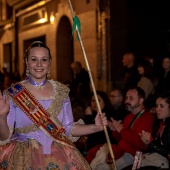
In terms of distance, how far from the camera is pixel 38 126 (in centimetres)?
372

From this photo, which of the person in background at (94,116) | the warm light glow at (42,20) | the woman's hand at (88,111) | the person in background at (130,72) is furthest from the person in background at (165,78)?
the warm light glow at (42,20)

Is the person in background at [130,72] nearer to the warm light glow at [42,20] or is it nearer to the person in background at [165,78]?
the person in background at [165,78]

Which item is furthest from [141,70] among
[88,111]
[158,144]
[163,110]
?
[158,144]

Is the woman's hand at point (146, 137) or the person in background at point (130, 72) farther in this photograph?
the person in background at point (130, 72)

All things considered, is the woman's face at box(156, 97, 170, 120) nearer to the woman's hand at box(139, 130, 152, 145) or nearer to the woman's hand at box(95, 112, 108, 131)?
the woman's hand at box(139, 130, 152, 145)

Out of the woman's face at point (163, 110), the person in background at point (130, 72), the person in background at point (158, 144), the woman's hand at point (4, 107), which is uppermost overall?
the person in background at point (130, 72)

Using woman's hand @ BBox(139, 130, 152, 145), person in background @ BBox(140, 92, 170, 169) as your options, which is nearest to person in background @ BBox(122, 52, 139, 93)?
person in background @ BBox(140, 92, 170, 169)

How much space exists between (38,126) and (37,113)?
10cm

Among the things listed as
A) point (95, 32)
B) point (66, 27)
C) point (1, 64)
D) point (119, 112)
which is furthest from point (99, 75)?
point (1, 64)

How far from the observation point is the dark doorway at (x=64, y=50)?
1441cm

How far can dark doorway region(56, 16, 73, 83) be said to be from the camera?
14414 mm

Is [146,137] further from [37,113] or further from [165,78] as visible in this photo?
[165,78]

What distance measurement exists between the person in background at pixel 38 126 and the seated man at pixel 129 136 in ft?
5.23

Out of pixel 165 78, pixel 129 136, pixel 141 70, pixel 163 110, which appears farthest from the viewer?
pixel 141 70
